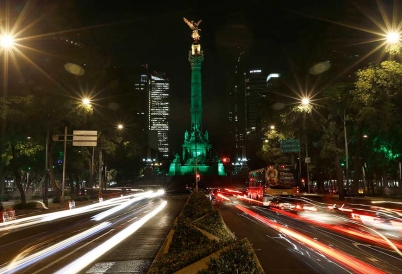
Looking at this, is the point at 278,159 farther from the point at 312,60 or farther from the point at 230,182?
the point at 230,182

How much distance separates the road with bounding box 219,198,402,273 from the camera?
8.97 metres

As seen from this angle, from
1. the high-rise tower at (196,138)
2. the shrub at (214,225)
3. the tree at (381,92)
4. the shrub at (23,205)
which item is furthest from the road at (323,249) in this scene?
the high-rise tower at (196,138)

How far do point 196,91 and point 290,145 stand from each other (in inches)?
2195

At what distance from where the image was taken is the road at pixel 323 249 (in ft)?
29.4

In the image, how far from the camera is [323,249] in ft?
37.7

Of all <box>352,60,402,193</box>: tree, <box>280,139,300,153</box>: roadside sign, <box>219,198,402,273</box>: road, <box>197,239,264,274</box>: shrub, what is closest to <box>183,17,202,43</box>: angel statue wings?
<box>280,139,300,153</box>: roadside sign

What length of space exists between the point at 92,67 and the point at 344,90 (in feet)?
74.3

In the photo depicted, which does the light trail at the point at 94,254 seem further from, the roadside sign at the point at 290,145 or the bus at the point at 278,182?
the roadside sign at the point at 290,145

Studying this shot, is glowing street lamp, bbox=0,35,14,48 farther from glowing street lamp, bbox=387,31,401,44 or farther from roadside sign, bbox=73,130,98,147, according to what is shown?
glowing street lamp, bbox=387,31,401,44

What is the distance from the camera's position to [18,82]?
28.0 meters

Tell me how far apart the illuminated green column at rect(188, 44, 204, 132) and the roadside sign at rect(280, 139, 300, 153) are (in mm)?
54567

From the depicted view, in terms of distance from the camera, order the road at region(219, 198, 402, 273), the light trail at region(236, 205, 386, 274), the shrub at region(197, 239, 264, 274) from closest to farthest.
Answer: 1. the shrub at region(197, 239, 264, 274)
2. the light trail at region(236, 205, 386, 274)
3. the road at region(219, 198, 402, 273)

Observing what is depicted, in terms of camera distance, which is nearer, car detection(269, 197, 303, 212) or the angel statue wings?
car detection(269, 197, 303, 212)

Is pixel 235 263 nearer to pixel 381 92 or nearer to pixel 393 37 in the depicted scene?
pixel 393 37
